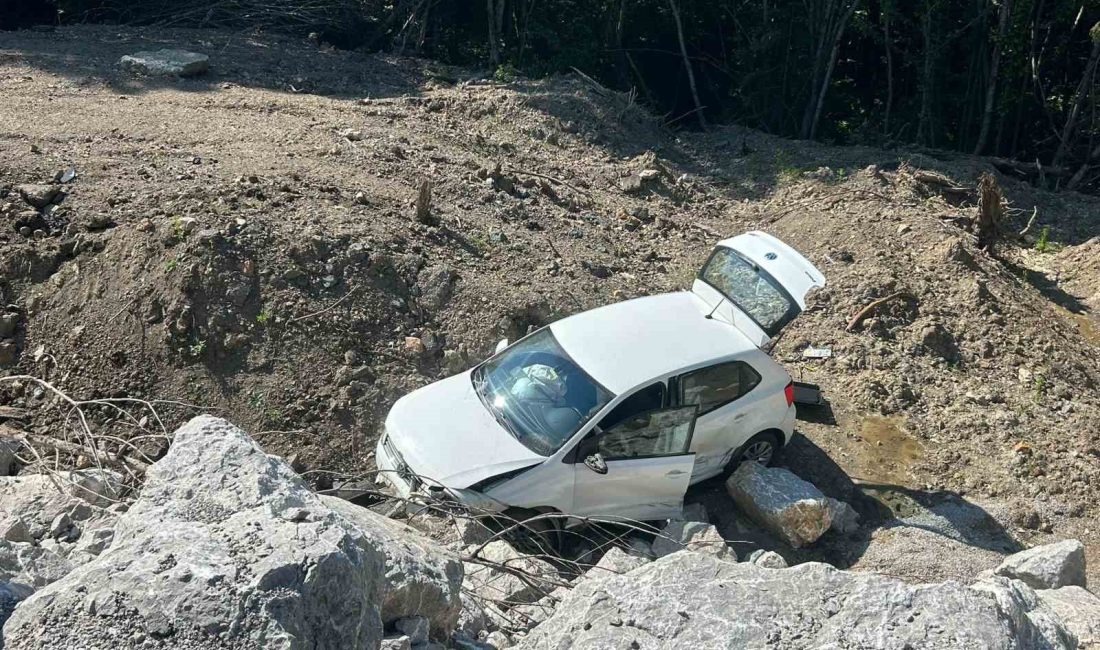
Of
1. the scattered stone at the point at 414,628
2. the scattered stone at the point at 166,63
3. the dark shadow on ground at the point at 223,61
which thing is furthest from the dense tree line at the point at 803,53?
the scattered stone at the point at 414,628

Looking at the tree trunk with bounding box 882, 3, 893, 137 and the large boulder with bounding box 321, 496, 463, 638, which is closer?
the large boulder with bounding box 321, 496, 463, 638

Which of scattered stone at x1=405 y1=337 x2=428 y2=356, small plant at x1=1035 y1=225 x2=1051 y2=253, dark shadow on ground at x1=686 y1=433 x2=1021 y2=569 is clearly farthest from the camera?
small plant at x1=1035 y1=225 x2=1051 y2=253

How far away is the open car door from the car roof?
0.34 metres

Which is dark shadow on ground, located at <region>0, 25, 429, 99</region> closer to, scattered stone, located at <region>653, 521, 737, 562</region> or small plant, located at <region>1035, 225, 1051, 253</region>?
small plant, located at <region>1035, 225, 1051, 253</region>

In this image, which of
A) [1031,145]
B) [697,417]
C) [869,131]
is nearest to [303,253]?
[697,417]

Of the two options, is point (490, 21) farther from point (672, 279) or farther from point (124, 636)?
point (124, 636)

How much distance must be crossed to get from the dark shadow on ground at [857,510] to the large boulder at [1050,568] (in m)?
0.93

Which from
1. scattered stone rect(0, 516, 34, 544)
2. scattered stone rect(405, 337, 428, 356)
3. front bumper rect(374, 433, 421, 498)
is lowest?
front bumper rect(374, 433, 421, 498)

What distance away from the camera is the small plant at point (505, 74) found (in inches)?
648

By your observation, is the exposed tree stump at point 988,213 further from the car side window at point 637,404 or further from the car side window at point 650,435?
the car side window at point 637,404

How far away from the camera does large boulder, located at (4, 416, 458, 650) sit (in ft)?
12.1

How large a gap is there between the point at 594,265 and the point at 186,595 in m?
7.82

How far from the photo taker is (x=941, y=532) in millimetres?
8477

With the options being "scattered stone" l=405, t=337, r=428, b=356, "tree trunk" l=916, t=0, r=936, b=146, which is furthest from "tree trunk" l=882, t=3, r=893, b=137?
"scattered stone" l=405, t=337, r=428, b=356
